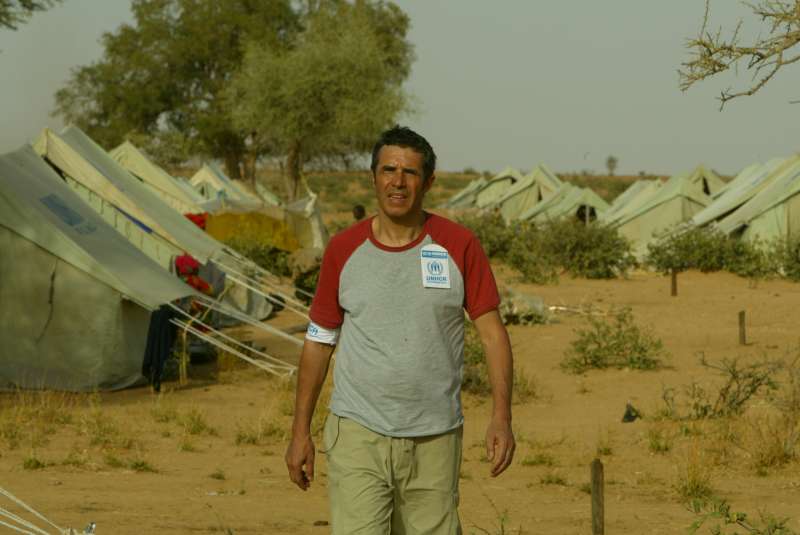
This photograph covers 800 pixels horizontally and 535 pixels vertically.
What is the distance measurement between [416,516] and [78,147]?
469 inches

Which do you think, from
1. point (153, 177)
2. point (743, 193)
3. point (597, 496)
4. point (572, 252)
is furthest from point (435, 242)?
point (743, 193)

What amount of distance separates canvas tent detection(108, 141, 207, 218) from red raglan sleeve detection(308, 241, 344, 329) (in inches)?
627

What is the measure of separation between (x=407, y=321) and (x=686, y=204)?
74.2ft

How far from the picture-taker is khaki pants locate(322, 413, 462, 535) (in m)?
3.55

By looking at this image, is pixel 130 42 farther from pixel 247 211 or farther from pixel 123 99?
pixel 247 211

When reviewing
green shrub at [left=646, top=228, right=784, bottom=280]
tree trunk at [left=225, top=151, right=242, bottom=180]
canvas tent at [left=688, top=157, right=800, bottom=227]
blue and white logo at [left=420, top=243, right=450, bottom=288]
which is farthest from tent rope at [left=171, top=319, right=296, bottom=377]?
tree trunk at [left=225, top=151, right=242, bottom=180]

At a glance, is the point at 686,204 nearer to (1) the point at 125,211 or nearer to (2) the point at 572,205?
(2) the point at 572,205

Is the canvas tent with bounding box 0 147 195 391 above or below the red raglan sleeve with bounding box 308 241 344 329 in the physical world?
above

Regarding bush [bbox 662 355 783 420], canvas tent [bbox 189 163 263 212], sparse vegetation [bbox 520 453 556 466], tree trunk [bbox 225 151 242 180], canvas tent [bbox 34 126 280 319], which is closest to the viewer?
sparse vegetation [bbox 520 453 556 466]

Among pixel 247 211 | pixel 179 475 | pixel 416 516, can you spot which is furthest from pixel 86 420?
pixel 247 211

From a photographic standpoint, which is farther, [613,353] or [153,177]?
[153,177]

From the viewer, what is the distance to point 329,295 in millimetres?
3680

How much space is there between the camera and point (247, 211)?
19453mm

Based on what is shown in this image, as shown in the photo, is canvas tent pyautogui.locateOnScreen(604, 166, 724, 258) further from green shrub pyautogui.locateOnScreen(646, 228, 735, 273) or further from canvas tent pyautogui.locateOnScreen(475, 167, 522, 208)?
canvas tent pyautogui.locateOnScreen(475, 167, 522, 208)
